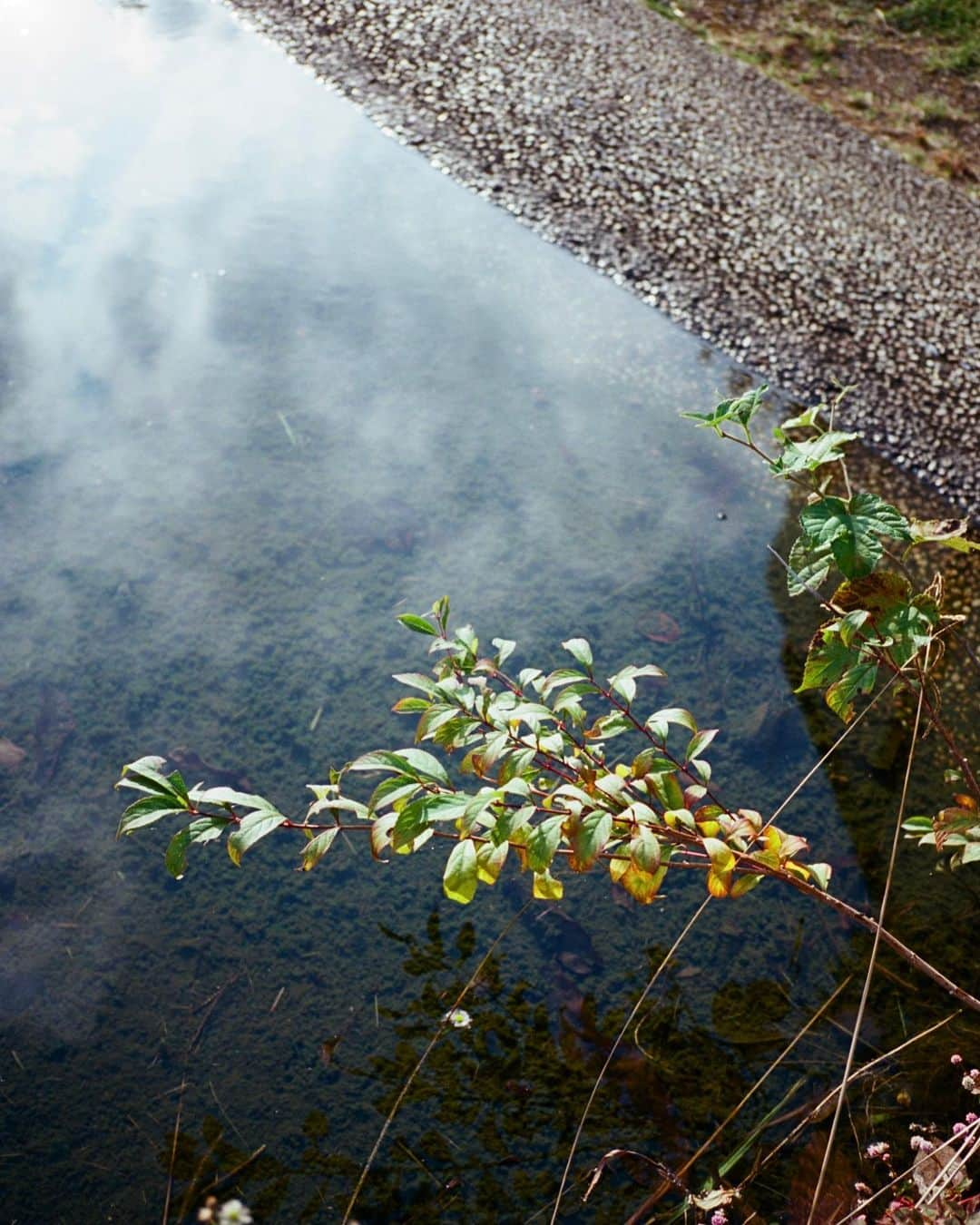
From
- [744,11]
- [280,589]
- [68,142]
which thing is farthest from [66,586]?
[744,11]

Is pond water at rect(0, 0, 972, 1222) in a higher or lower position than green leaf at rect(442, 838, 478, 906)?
A: lower

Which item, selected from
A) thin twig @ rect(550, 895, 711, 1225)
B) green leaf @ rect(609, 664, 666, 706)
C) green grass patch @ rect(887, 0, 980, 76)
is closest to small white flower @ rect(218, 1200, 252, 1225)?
thin twig @ rect(550, 895, 711, 1225)

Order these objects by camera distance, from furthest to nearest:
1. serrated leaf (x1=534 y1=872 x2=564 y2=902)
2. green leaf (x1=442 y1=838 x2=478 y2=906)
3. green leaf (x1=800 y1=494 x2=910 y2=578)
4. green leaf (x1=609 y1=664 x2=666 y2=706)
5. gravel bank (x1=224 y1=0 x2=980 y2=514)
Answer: gravel bank (x1=224 y1=0 x2=980 y2=514) → green leaf (x1=609 y1=664 x2=666 y2=706) → serrated leaf (x1=534 y1=872 x2=564 y2=902) → green leaf (x1=800 y1=494 x2=910 y2=578) → green leaf (x1=442 y1=838 x2=478 y2=906)

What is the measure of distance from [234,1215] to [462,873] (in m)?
Result: 0.69

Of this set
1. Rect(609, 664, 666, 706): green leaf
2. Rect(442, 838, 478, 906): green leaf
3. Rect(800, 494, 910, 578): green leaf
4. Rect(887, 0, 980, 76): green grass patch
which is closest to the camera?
Rect(442, 838, 478, 906): green leaf

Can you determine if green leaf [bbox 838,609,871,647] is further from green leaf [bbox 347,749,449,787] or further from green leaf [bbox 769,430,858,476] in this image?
green leaf [bbox 347,749,449,787]

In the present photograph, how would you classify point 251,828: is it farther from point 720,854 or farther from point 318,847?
point 720,854

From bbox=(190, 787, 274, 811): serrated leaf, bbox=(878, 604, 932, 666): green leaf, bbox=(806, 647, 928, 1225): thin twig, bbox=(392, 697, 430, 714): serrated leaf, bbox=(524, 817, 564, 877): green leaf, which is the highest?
bbox=(878, 604, 932, 666): green leaf

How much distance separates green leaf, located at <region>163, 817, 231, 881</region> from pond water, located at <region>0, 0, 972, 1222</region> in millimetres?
488

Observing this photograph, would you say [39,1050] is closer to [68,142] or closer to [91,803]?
[91,803]

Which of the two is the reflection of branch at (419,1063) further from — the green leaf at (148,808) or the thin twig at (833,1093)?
the green leaf at (148,808)

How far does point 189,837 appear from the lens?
138 centimetres

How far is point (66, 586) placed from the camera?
7.48ft

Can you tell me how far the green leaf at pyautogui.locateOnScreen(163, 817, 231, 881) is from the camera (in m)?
1.37
